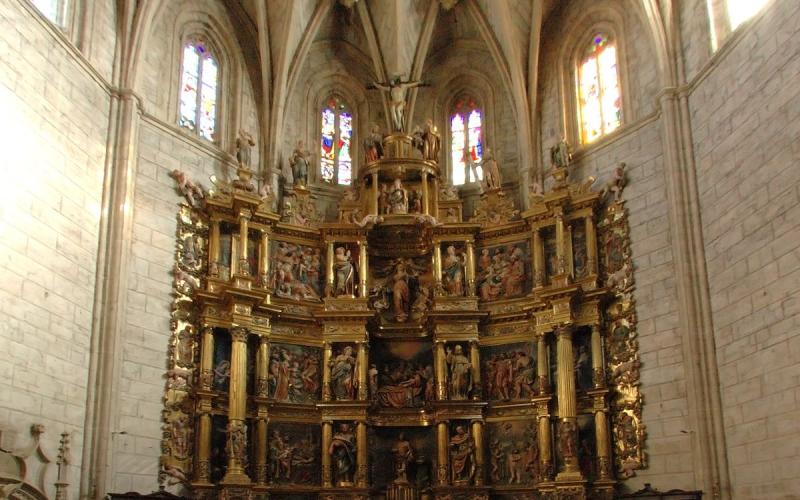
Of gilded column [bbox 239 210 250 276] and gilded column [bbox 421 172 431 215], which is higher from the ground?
gilded column [bbox 421 172 431 215]

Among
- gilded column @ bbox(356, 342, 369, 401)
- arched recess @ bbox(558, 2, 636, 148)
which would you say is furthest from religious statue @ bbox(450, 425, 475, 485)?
arched recess @ bbox(558, 2, 636, 148)

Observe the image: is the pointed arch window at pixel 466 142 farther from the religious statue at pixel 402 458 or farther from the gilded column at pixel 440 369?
the religious statue at pixel 402 458

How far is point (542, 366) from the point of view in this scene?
2172cm

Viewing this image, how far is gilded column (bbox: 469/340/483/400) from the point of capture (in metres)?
22.2

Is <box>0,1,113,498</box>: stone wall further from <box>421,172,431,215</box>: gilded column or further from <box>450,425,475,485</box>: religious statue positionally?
<box>450,425,475,485</box>: religious statue

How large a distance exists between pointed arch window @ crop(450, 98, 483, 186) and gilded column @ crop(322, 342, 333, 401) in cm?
605

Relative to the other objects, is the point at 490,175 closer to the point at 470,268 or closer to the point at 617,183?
the point at 470,268

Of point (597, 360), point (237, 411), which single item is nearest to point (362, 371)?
point (237, 411)

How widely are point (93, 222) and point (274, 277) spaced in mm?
5184

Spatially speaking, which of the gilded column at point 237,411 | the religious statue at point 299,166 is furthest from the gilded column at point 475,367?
the religious statue at point 299,166

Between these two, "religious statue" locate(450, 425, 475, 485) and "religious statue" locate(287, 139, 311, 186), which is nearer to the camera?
"religious statue" locate(450, 425, 475, 485)

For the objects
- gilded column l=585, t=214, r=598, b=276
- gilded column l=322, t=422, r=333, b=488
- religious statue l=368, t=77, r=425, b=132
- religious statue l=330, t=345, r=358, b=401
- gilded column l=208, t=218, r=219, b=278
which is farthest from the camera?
Result: religious statue l=368, t=77, r=425, b=132

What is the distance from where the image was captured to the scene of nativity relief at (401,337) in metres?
20.6

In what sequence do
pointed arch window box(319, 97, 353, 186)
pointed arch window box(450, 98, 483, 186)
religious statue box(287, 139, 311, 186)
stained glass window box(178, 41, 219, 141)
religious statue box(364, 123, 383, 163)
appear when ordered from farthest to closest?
pointed arch window box(319, 97, 353, 186) < pointed arch window box(450, 98, 483, 186) < religious statue box(364, 123, 383, 163) < religious statue box(287, 139, 311, 186) < stained glass window box(178, 41, 219, 141)
